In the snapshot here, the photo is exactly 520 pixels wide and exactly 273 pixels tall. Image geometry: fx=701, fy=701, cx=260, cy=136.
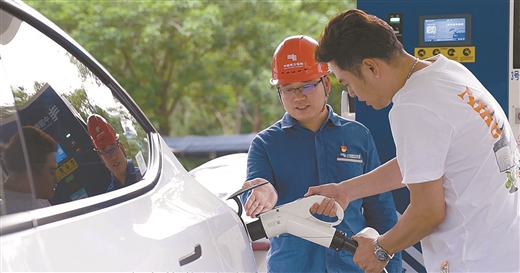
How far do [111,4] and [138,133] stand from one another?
13.8 meters

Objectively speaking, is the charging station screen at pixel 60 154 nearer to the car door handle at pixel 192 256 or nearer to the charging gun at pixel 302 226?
the car door handle at pixel 192 256

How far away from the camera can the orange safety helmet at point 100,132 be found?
7.25 feet

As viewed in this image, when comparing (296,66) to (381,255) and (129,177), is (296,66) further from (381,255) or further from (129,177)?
(129,177)

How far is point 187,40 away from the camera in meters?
16.0

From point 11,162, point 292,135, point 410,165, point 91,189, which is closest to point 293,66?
point 292,135

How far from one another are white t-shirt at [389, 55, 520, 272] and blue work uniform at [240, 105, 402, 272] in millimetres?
762

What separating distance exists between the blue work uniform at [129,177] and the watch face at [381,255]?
0.93 metres

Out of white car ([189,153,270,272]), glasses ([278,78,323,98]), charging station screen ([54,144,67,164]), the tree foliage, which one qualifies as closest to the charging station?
glasses ([278,78,323,98])

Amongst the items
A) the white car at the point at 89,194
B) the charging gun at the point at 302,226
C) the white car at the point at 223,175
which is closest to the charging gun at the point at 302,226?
the charging gun at the point at 302,226

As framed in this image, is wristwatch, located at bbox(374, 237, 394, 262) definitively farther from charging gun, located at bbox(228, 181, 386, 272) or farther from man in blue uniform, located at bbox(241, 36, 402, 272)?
man in blue uniform, located at bbox(241, 36, 402, 272)

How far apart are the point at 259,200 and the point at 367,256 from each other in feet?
1.61

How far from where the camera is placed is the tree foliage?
15.3 meters

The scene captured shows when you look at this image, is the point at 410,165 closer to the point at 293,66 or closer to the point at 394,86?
the point at 394,86

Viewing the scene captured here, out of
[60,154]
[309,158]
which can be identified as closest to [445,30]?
[309,158]
